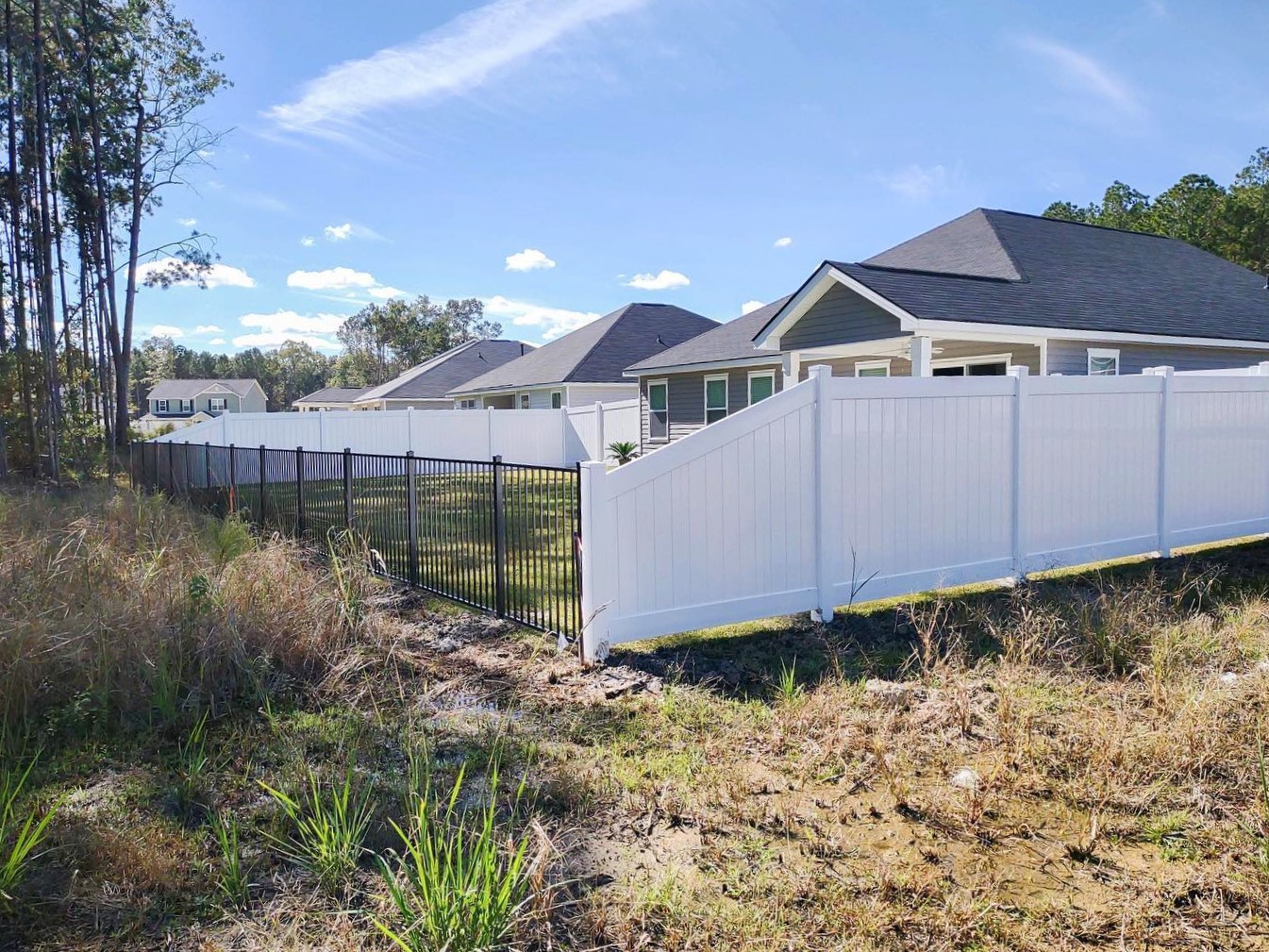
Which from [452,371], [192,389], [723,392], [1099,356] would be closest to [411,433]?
[723,392]

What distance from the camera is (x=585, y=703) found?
182 inches

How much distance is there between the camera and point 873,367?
1541 cm

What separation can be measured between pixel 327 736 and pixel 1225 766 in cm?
422

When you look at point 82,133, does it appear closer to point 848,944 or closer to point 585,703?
point 585,703

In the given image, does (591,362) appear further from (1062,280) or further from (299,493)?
(299,493)

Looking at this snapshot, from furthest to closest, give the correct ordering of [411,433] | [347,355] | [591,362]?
[347,355]
[591,362]
[411,433]

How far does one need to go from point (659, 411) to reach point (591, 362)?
205 inches

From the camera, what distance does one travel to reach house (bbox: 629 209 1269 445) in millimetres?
12031

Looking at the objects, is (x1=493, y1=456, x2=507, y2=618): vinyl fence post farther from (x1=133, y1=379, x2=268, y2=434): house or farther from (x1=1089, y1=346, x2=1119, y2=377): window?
(x1=133, y1=379, x2=268, y2=434): house

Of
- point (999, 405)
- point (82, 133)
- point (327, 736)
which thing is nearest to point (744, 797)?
point (327, 736)

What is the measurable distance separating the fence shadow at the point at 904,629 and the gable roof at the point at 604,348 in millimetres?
19197

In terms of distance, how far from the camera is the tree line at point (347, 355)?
65938 millimetres

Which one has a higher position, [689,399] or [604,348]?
[604,348]

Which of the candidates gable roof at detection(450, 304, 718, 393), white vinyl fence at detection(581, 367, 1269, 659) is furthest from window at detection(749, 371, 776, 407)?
white vinyl fence at detection(581, 367, 1269, 659)
